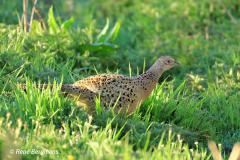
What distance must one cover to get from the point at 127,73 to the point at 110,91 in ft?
7.97

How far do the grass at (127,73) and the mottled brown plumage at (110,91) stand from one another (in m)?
0.15

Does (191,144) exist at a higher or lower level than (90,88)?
lower

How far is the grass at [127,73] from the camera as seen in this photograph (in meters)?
5.38

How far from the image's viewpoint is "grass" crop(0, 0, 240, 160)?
5383 mm

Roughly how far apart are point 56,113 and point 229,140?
185cm

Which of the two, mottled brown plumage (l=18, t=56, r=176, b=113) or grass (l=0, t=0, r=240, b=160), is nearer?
grass (l=0, t=0, r=240, b=160)

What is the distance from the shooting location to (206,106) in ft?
25.5

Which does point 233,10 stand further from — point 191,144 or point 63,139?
point 63,139

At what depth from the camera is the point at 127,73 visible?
360 inches

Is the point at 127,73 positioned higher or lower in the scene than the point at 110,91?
lower

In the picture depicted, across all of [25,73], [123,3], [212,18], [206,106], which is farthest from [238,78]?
[123,3]

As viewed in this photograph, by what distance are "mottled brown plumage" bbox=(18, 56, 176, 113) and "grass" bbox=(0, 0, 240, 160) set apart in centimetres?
15

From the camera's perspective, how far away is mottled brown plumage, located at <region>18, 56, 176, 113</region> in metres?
6.65

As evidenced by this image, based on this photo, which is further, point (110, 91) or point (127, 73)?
point (127, 73)
